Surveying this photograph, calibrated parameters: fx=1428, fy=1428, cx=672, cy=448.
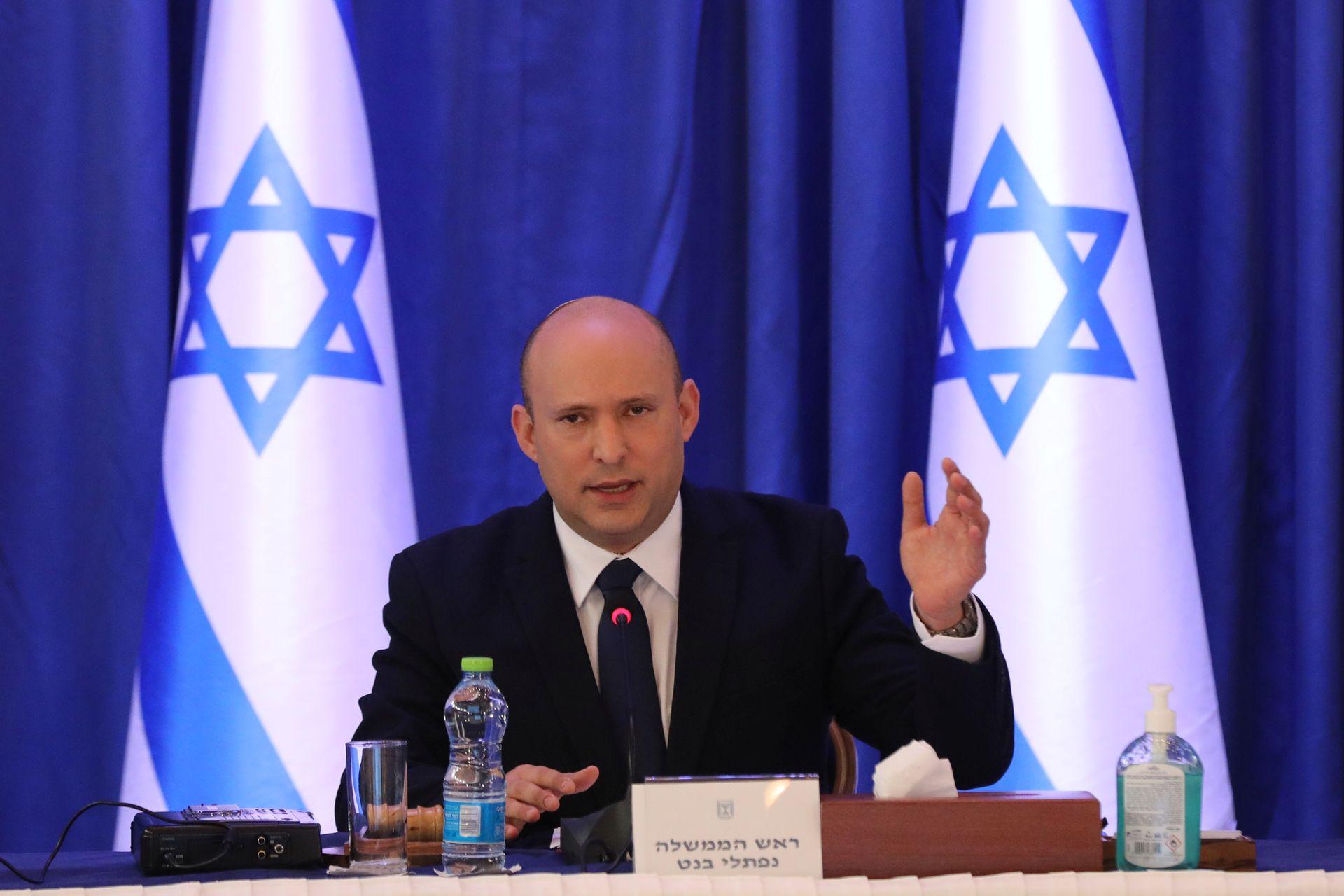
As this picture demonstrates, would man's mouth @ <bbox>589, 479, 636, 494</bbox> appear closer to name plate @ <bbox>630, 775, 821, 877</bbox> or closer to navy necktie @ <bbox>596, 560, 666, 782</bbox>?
navy necktie @ <bbox>596, 560, 666, 782</bbox>

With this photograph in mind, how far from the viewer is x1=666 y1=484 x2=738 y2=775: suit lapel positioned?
75.7 inches

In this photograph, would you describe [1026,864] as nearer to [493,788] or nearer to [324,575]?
[493,788]

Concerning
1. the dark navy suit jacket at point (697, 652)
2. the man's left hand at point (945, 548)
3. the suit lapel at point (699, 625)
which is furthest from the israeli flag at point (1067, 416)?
the man's left hand at point (945, 548)

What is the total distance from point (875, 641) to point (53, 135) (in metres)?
2.26

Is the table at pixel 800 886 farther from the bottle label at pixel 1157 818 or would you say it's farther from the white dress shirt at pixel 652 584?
the white dress shirt at pixel 652 584

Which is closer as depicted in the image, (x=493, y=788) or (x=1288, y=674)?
(x=493, y=788)

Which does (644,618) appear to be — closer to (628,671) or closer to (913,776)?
(628,671)

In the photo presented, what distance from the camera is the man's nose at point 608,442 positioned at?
74.7 inches

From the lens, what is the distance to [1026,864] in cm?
128

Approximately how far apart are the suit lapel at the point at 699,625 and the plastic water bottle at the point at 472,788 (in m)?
0.38

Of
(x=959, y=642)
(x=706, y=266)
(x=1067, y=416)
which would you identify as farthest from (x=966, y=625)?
(x=706, y=266)

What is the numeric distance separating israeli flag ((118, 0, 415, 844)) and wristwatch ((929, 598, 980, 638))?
4.79 ft

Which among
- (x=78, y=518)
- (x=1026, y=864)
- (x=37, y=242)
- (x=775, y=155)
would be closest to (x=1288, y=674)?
(x=775, y=155)

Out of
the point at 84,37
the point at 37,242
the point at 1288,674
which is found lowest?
the point at 1288,674
